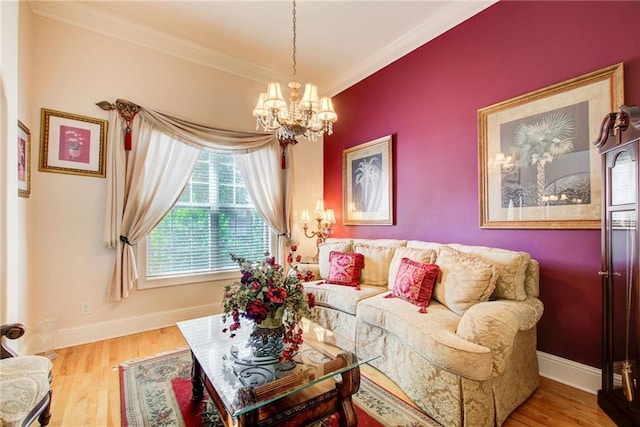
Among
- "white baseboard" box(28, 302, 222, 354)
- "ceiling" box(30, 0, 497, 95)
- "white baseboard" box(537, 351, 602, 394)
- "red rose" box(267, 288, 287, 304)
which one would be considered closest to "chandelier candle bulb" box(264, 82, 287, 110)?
"ceiling" box(30, 0, 497, 95)

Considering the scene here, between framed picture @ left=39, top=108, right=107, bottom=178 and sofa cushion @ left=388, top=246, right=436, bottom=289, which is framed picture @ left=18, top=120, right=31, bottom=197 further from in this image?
sofa cushion @ left=388, top=246, right=436, bottom=289

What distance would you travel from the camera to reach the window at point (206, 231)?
11.4 feet

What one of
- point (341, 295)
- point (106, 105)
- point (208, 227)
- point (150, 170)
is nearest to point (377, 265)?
point (341, 295)

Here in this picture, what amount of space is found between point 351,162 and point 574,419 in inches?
131

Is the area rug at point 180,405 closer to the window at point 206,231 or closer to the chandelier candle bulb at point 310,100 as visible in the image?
the window at point 206,231

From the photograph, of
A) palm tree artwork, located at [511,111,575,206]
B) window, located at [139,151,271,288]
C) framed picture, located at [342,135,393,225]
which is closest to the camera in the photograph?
palm tree artwork, located at [511,111,575,206]

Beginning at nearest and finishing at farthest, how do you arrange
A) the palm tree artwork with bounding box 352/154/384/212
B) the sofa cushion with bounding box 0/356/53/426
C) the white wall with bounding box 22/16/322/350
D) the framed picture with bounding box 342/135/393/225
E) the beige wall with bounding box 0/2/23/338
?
the sofa cushion with bounding box 0/356/53/426 < the beige wall with bounding box 0/2/23/338 < the white wall with bounding box 22/16/322/350 < the framed picture with bounding box 342/135/393/225 < the palm tree artwork with bounding box 352/154/384/212

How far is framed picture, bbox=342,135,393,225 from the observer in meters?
3.64

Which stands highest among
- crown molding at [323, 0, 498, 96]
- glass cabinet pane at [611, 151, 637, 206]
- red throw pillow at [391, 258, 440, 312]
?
crown molding at [323, 0, 498, 96]

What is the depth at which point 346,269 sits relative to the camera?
308 cm

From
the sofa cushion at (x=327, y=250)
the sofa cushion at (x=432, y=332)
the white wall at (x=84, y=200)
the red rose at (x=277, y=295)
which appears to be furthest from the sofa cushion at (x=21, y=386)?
the sofa cushion at (x=327, y=250)

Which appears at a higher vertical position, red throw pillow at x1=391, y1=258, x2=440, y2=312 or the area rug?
red throw pillow at x1=391, y1=258, x2=440, y2=312

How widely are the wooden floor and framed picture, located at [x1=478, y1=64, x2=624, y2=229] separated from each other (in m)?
1.21

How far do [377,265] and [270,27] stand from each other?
285cm
